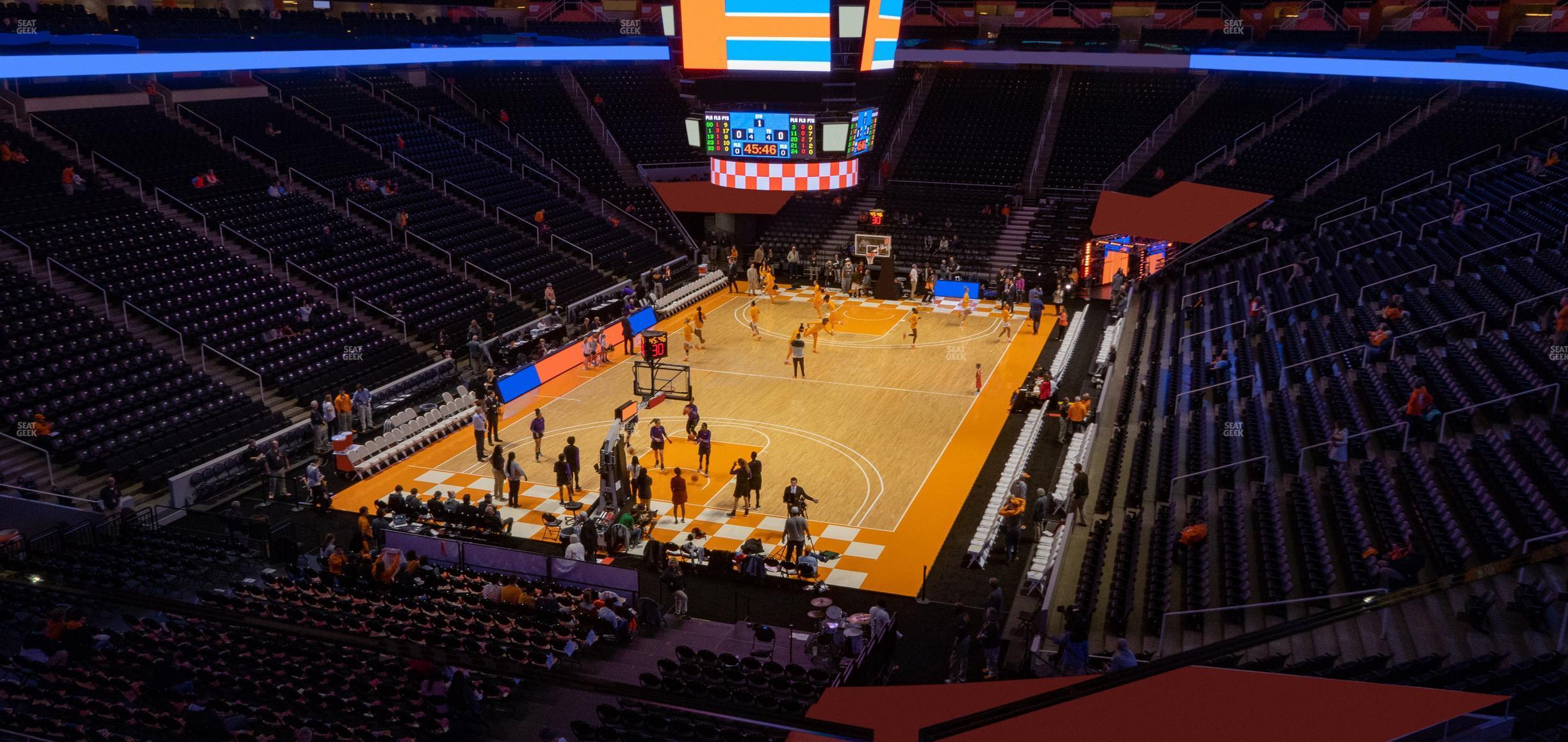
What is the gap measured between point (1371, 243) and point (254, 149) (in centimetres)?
3141

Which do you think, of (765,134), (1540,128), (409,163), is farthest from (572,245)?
(1540,128)

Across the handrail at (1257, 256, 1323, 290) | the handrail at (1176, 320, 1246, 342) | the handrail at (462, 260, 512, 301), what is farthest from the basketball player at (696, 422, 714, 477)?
the handrail at (1257, 256, 1323, 290)

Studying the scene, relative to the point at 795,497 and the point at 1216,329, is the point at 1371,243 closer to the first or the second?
the point at 1216,329

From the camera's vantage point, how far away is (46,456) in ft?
66.6

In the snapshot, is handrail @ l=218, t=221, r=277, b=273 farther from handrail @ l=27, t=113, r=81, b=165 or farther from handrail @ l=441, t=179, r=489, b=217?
handrail @ l=441, t=179, r=489, b=217

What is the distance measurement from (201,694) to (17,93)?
25317 millimetres

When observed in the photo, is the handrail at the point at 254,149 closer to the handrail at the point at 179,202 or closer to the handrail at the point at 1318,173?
the handrail at the point at 179,202

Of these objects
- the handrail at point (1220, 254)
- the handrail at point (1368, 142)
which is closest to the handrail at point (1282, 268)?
the handrail at point (1220, 254)

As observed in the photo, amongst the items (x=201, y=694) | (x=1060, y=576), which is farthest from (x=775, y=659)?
(x=201, y=694)

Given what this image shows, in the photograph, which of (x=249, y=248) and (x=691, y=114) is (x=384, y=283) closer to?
(x=249, y=248)

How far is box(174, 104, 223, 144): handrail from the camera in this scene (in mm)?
34062

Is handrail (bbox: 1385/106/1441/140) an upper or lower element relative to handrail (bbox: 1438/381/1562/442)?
upper

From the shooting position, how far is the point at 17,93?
1219 inches

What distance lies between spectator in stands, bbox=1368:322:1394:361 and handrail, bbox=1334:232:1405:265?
24.0 ft
